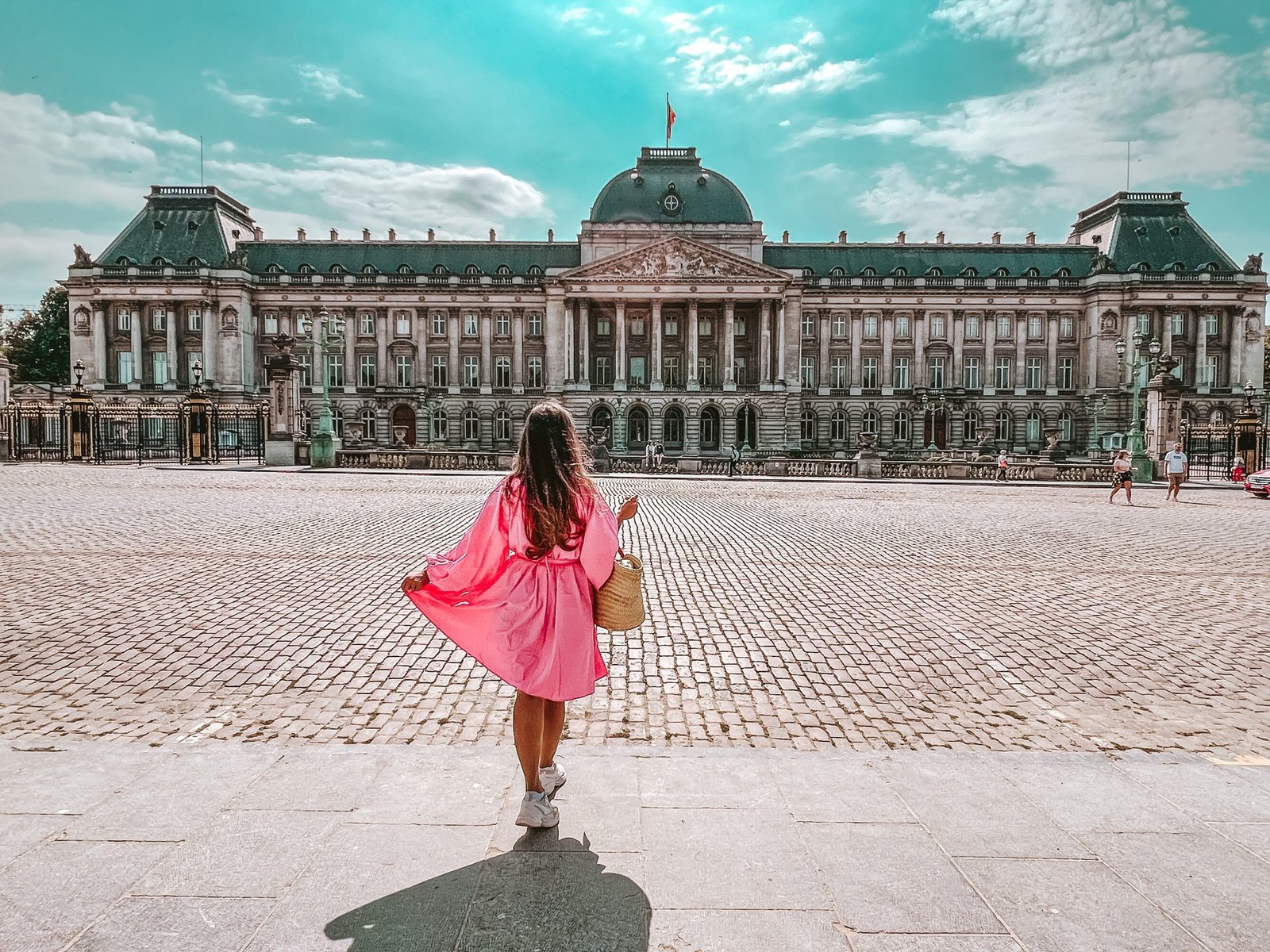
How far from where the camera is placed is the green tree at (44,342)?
237ft

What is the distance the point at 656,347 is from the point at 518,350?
460 inches

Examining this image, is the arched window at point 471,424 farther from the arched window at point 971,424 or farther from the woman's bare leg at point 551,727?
the woman's bare leg at point 551,727

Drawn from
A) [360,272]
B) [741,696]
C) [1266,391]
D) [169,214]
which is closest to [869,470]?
[741,696]

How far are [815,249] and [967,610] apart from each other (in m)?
63.5

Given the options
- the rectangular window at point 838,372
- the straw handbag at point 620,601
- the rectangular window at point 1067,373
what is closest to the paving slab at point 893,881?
the straw handbag at point 620,601

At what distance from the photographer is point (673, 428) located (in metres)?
61.6

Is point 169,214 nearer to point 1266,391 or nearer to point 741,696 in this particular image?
point 741,696

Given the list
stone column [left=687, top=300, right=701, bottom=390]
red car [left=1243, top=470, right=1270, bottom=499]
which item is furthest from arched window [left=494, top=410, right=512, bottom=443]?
red car [left=1243, top=470, right=1270, bottom=499]

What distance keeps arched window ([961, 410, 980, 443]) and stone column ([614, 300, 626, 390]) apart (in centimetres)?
2760

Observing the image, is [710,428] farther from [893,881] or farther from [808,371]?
[893,881]

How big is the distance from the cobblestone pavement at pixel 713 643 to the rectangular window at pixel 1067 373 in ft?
186

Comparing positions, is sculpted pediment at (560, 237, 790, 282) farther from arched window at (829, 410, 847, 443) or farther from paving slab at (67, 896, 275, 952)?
paving slab at (67, 896, 275, 952)

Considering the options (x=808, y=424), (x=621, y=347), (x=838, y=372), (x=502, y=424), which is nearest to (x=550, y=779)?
(x=621, y=347)

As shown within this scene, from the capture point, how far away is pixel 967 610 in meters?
8.23
